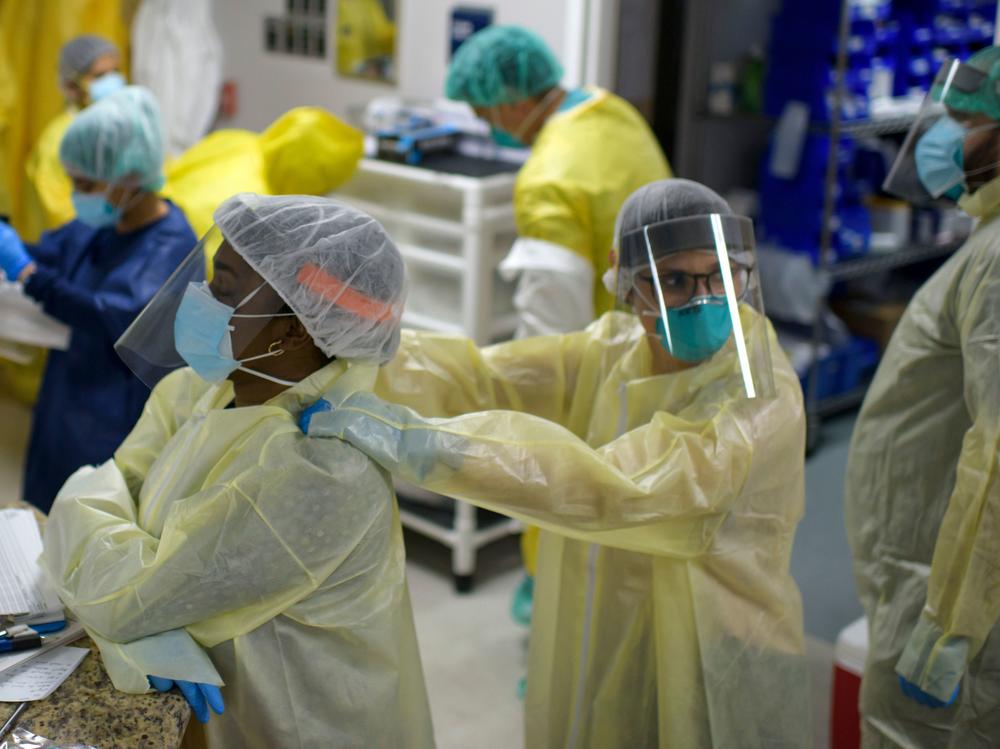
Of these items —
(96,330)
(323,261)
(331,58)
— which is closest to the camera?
(323,261)

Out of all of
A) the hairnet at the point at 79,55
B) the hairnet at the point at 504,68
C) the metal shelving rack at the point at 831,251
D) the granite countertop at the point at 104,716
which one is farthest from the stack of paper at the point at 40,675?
the metal shelving rack at the point at 831,251

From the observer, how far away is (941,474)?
209cm

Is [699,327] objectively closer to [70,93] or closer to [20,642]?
[20,642]

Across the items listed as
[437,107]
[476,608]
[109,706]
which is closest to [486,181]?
[437,107]

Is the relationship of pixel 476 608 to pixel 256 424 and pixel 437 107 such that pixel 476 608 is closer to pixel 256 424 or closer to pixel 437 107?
pixel 437 107

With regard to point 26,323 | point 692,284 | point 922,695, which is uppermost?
point 692,284

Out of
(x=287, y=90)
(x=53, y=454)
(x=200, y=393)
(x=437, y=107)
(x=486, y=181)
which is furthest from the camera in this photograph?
(x=287, y=90)

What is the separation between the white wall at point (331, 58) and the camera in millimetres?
3479

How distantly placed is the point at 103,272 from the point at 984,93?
1.87 m

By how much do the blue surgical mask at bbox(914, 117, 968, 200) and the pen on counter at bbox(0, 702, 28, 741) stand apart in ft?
5.79

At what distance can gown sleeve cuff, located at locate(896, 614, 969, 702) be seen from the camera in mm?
1871

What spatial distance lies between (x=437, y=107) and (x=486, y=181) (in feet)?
2.35

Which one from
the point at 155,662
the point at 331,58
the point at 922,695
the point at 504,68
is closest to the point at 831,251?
the point at 504,68

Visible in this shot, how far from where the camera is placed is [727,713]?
5.85 feet
